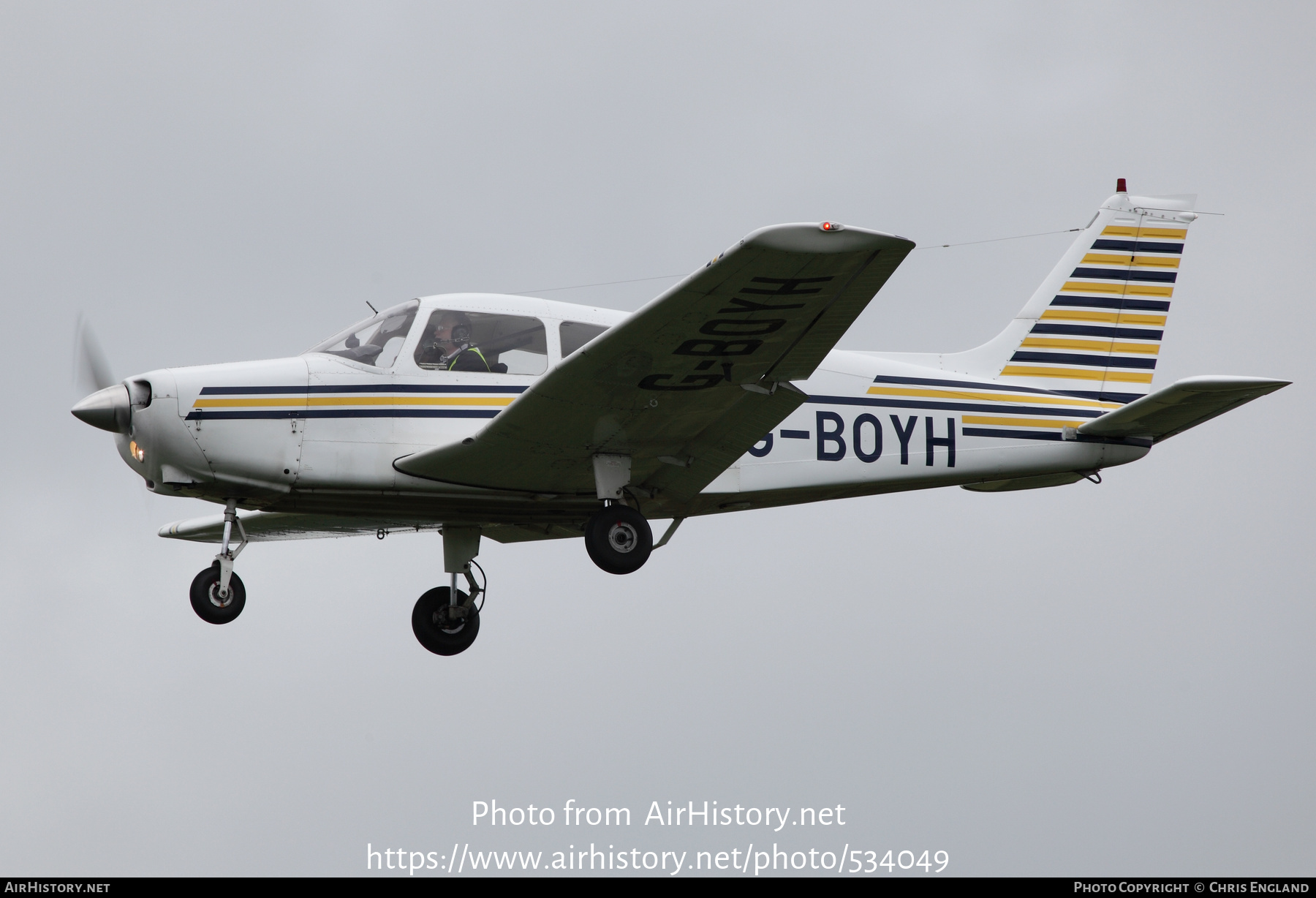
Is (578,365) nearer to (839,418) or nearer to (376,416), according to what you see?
(376,416)

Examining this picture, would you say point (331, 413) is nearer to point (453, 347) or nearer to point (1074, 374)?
point (453, 347)

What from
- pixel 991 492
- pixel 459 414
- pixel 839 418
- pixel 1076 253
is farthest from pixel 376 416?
pixel 1076 253

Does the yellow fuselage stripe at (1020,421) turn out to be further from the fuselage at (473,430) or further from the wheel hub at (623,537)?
the wheel hub at (623,537)

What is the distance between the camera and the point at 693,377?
1148 cm

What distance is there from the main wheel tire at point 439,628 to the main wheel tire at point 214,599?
8.54ft

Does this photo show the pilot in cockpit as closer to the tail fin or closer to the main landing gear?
the main landing gear

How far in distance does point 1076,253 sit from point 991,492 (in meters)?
2.68

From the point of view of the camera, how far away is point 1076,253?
15.7m

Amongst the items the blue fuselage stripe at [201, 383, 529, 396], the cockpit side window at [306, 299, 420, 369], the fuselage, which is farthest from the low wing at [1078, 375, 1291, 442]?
the cockpit side window at [306, 299, 420, 369]

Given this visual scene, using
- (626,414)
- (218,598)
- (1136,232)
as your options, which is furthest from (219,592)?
(1136,232)

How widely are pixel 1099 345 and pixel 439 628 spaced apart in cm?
700

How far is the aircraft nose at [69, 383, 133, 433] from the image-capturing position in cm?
1180

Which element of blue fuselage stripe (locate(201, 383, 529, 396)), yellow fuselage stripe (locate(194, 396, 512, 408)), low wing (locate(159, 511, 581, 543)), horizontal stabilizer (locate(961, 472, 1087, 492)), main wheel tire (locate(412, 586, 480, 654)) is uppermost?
blue fuselage stripe (locate(201, 383, 529, 396))

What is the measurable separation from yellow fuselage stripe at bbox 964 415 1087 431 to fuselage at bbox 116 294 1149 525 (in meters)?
0.01
